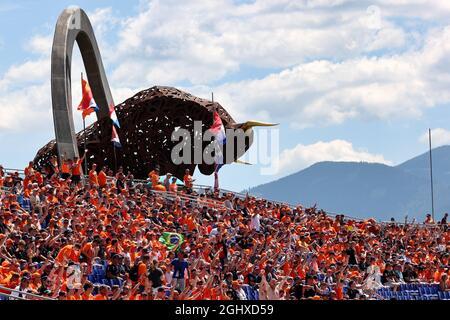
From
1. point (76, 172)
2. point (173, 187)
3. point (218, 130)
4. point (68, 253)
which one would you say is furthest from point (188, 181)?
point (68, 253)

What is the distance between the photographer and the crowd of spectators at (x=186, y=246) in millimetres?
20781

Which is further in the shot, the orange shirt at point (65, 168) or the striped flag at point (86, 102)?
the striped flag at point (86, 102)

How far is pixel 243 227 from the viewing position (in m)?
30.5

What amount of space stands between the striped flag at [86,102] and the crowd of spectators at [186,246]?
275 centimetres

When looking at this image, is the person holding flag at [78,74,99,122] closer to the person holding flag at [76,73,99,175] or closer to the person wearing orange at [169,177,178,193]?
the person holding flag at [76,73,99,175]

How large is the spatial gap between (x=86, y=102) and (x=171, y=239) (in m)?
9.74

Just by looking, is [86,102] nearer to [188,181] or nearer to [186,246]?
[188,181]

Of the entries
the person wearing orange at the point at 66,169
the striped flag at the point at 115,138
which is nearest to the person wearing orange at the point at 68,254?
the person wearing orange at the point at 66,169

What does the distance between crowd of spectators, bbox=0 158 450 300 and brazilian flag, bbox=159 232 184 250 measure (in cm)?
19

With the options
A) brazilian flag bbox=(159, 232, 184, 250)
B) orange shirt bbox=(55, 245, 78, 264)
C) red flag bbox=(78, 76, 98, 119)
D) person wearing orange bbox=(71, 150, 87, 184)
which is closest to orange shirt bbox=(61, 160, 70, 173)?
person wearing orange bbox=(71, 150, 87, 184)

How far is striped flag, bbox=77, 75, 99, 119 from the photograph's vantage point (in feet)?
117

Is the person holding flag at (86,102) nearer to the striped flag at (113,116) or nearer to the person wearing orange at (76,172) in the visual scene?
the striped flag at (113,116)

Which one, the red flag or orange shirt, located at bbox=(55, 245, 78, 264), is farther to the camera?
the red flag

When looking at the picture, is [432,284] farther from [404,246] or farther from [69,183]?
[69,183]
